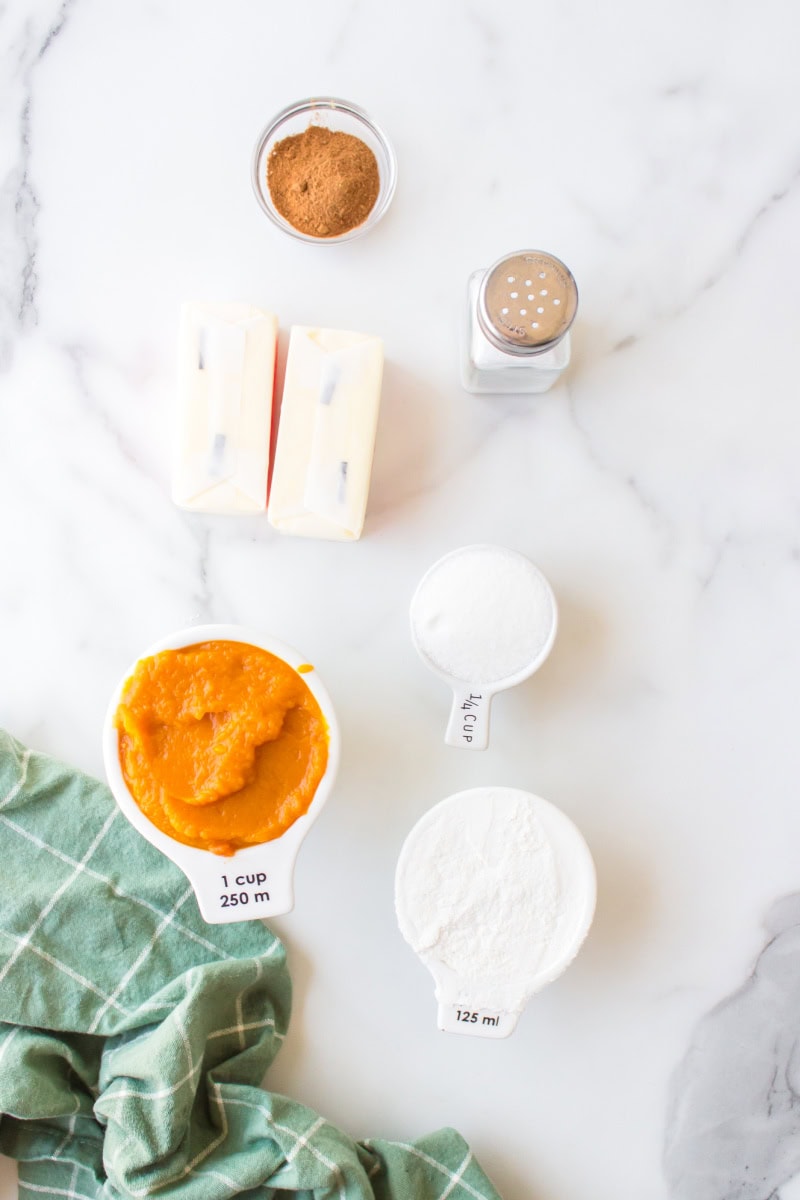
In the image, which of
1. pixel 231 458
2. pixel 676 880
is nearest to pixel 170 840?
pixel 231 458

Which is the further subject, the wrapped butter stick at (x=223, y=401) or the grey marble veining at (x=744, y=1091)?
the grey marble veining at (x=744, y=1091)

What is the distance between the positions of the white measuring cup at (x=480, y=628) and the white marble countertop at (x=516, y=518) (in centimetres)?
9

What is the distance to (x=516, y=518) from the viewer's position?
46.1 inches

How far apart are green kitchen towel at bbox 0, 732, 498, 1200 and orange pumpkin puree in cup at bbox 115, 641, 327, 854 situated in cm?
18

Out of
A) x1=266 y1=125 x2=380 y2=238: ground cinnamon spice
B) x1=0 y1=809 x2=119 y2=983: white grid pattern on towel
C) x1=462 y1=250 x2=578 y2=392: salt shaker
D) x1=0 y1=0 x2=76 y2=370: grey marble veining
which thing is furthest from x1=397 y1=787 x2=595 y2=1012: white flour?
x1=0 y1=0 x2=76 y2=370: grey marble veining

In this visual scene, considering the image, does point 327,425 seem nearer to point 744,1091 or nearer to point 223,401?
point 223,401

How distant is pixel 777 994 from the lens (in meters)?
1.18

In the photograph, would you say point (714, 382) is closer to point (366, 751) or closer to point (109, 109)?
point (366, 751)

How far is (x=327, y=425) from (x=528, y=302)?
26 centimetres

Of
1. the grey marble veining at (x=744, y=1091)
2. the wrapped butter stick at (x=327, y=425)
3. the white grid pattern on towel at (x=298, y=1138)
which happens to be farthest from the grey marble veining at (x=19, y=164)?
the grey marble veining at (x=744, y=1091)

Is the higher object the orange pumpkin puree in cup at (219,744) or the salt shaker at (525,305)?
the salt shaker at (525,305)

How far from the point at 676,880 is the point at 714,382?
2.03 ft

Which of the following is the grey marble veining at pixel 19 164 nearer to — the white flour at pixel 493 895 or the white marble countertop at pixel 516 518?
the white marble countertop at pixel 516 518

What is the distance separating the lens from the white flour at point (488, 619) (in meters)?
1.07
